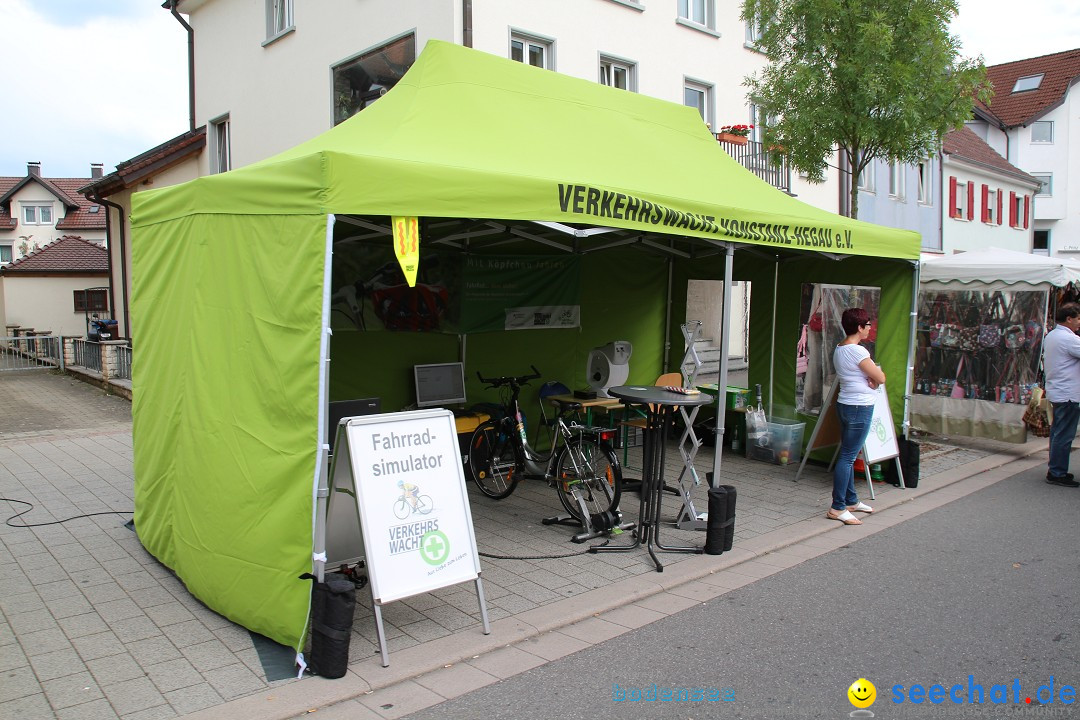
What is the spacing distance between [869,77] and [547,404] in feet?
18.1

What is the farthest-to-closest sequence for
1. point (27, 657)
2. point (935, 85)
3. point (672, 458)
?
point (935, 85) < point (672, 458) < point (27, 657)

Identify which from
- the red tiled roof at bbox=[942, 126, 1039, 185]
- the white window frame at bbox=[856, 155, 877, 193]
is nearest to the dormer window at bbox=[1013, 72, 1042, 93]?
the red tiled roof at bbox=[942, 126, 1039, 185]

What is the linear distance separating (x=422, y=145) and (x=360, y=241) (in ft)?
8.41

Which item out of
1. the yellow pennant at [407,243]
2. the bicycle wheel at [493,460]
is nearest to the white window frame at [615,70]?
the bicycle wheel at [493,460]

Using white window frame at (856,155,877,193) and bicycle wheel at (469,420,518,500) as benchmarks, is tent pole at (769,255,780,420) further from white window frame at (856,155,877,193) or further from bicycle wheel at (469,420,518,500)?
white window frame at (856,155,877,193)

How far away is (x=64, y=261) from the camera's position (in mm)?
29078

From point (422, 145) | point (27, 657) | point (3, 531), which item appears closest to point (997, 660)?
point (422, 145)

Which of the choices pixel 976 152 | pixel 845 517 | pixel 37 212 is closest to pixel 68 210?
pixel 37 212

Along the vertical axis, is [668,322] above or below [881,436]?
above

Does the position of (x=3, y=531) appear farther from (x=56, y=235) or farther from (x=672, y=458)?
(x=56, y=235)

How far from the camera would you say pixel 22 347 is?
20141 millimetres

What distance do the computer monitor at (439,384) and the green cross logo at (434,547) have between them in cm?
351

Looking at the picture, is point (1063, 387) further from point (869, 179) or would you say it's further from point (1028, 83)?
point (1028, 83)

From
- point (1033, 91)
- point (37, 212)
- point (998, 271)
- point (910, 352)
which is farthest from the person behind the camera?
point (37, 212)
